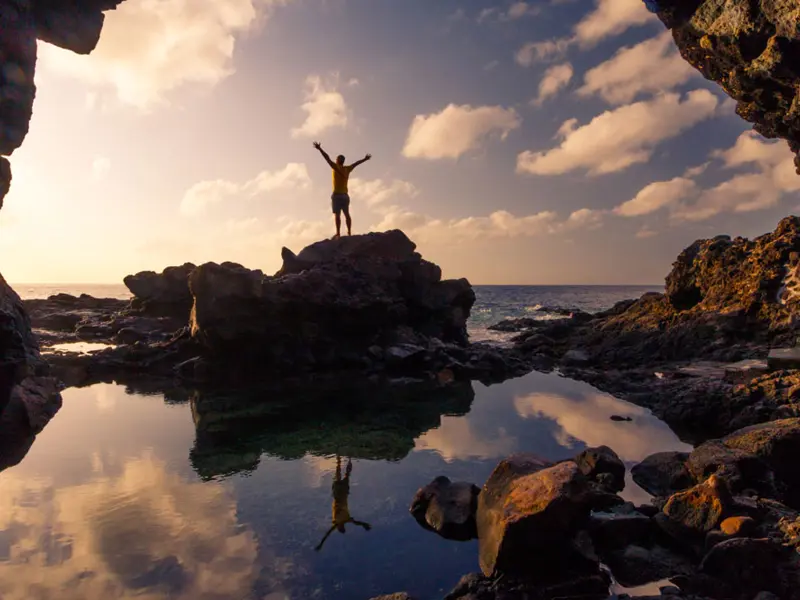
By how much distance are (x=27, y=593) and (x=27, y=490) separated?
14.1 feet

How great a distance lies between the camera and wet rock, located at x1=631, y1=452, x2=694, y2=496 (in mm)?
9148

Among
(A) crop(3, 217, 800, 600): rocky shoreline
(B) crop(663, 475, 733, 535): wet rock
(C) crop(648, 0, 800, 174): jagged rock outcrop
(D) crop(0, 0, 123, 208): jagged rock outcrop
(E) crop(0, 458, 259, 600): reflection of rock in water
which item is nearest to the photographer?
(E) crop(0, 458, 259, 600): reflection of rock in water

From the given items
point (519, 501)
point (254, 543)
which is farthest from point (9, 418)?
point (519, 501)

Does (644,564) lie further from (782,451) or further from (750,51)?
(750,51)

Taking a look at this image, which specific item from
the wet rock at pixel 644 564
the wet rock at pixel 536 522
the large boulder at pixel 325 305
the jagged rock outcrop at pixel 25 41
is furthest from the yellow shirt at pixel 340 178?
the wet rock at pixel 644 564

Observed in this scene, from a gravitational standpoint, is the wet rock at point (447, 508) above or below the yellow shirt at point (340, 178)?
below

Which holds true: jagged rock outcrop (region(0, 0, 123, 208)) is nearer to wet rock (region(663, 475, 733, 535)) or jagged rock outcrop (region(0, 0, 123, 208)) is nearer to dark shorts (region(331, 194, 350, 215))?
dark shorts (region(331, 194, 350, 215))

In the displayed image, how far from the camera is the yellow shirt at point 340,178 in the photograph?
69.5 feet

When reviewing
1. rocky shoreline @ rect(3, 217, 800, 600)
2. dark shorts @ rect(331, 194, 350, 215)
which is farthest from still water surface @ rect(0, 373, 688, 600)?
dark shorts @ rect(331, 194, 350, 215)

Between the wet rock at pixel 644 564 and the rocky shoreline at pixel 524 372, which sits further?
the rocky shoreline at pixel 524 372

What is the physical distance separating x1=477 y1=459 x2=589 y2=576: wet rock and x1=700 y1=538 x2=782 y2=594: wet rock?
5.49 feet

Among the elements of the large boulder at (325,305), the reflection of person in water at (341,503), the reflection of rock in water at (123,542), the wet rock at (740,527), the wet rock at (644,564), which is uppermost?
the large boulder at (325,305)

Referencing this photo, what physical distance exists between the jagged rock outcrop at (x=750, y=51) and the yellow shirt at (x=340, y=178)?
13.0 meters

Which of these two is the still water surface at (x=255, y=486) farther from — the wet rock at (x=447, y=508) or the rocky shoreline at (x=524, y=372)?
the rocky shoreline at (x=524, y=372)
